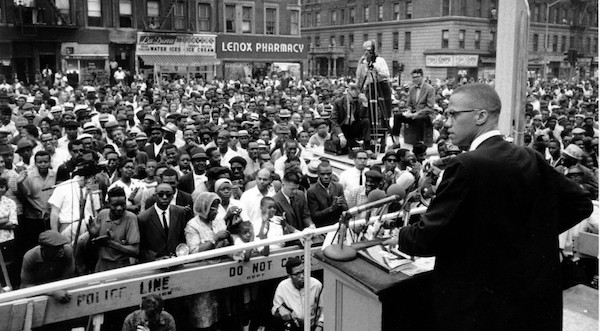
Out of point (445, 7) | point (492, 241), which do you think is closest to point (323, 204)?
point (492, 241)

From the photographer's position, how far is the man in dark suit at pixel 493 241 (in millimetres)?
2596

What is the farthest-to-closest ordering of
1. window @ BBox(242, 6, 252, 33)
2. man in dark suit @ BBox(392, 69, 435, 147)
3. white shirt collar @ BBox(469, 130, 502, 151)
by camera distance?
window @ BBox(242, 6, 252, 33) → man in dark suit @ BBox(392, 69, 435, 147) → white shirt collar @ BBox(469, 130, 502, 151)

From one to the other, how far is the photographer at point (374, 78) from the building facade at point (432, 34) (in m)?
35.9

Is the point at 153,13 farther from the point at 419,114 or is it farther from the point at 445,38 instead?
the point at 419,114

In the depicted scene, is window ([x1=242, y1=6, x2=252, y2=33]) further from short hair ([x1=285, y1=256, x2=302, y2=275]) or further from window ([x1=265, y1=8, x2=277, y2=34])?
short hair ([x1=285, y1=256, x2=302, y2=275])

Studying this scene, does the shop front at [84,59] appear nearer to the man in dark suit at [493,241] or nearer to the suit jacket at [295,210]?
the suit jacket at [295,210]

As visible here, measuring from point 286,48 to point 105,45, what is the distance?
1349cm

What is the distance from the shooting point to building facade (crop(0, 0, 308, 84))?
32.4 m

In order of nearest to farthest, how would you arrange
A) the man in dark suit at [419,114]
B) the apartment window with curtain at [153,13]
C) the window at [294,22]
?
the man in dark suit at [419,114] → the apartment window with curtain at [153,13] → the window at [294,22]

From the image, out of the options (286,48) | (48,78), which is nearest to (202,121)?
(48,78)

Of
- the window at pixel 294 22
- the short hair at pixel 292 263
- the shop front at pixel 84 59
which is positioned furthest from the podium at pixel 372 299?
the window at pixel 294 22

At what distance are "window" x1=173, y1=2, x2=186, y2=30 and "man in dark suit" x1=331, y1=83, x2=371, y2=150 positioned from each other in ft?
95.8

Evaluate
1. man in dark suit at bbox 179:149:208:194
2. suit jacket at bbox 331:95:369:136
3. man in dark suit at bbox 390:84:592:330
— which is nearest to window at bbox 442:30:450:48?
suit jacket at bbox 331:95:369:136

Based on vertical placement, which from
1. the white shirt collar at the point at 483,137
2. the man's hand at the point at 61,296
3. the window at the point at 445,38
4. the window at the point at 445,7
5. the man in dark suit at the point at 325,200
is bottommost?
the man's hand at the point at 61,296
